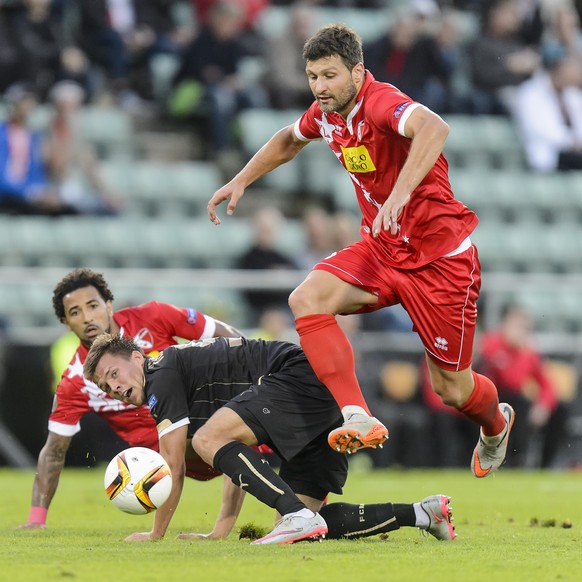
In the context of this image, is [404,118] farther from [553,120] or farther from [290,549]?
[553,120]

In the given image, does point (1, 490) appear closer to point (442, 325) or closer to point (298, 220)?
point (442, 325)

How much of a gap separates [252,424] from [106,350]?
85cm

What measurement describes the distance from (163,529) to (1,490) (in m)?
4.21

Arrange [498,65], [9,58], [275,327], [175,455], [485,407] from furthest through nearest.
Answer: [498,65]
[9,58]
[275,327]
[485,407]
[175,455]

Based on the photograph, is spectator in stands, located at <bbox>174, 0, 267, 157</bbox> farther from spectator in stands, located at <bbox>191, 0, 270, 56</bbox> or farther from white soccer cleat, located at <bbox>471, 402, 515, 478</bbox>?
white soccer cleat, located at <bbox>471, 402, 515, 478</bbox>

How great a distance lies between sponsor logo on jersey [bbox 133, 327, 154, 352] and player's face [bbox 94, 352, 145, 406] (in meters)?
1.25

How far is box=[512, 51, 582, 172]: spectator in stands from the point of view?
17125 mm

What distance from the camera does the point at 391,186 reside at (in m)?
7.09

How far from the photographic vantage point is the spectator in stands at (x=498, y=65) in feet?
57.7

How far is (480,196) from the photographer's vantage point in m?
16.5

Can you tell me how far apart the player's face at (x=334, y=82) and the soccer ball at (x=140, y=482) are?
2.06 meters

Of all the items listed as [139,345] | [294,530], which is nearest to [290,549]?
[294,530]

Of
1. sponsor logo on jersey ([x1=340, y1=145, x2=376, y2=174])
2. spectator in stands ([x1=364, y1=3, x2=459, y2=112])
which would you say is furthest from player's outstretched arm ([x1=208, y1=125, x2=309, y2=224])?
spectator in stands ([x1=364, y1=3, x2=459, y2=112])

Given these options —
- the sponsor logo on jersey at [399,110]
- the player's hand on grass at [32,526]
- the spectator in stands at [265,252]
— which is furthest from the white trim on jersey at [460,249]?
the spectator in stands at [265,252]
